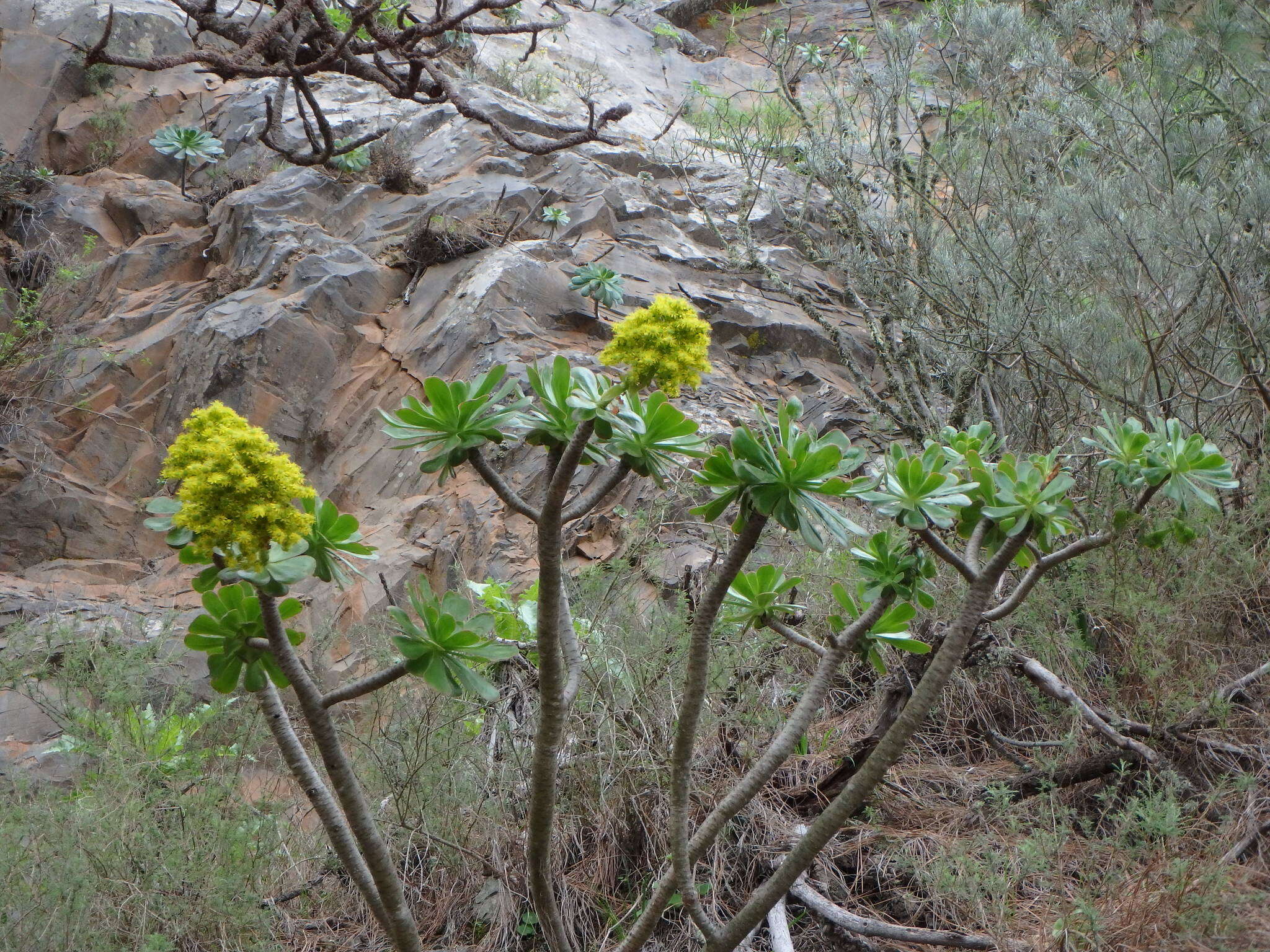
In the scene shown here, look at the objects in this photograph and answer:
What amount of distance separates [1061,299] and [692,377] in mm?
4307

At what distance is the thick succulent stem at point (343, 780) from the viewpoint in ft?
4.91

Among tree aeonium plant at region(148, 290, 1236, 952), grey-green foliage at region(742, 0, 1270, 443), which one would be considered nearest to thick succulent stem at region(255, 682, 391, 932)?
tree aeonium plant at region(148, 290, 1236, 952)

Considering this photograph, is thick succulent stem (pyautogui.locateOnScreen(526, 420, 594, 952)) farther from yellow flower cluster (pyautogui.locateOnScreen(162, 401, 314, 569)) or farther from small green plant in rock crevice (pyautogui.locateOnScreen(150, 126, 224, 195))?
small green plant in rock crevice (pyautogui.locateOnScreen(150, 126, 224, 195))

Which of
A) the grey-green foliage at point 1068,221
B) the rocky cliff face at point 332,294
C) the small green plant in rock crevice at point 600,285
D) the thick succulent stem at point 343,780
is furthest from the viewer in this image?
the small green plant in rock crevice at point 600,285

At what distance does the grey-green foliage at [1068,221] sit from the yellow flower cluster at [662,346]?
3244mm

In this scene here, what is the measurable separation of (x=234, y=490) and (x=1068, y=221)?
5.05m

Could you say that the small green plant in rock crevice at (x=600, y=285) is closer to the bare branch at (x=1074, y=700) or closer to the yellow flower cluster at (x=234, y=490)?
the bare branch at (x=1074, y=700)

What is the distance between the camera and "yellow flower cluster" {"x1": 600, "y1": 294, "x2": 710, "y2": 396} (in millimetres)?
1606

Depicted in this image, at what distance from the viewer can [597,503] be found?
67.0 inches

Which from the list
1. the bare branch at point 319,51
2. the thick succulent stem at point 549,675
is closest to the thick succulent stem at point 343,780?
the thick succulent stem at point 549,675

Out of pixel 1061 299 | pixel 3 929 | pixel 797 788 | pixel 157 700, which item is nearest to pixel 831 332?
pixel 1061 299

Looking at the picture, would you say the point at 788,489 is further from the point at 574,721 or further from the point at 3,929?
the point at 3,929

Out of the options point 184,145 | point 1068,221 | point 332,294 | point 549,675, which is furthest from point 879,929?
point 184,145

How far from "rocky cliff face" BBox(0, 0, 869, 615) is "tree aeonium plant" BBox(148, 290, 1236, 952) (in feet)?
11.6
